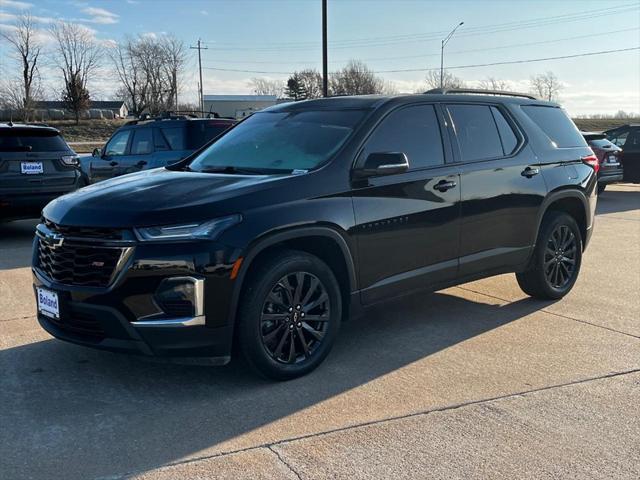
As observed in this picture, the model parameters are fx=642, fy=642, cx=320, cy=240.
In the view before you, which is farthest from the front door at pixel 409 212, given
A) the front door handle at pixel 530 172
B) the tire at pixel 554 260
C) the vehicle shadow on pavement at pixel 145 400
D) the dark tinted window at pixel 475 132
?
→ the tire at pixel 554 260

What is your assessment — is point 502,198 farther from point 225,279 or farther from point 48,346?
point 48,346

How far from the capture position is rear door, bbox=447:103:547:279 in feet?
16.9

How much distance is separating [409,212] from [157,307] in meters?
1.95

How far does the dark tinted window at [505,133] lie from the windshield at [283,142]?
150 centimetres

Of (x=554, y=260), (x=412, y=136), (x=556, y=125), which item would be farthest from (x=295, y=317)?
(x=556, y=125)

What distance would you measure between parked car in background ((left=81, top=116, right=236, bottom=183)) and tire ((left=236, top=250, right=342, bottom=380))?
598 centimetres

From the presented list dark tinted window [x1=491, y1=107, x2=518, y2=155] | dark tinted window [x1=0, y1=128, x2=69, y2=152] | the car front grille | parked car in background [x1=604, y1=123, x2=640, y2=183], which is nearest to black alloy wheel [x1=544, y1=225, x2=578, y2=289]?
dark tinted window [x1=491, y1=107, x2=518, y2=155]

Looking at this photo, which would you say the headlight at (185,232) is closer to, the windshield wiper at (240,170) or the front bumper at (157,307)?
the front bumper at (157,307)

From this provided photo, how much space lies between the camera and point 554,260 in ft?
19.9

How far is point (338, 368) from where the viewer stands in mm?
4395

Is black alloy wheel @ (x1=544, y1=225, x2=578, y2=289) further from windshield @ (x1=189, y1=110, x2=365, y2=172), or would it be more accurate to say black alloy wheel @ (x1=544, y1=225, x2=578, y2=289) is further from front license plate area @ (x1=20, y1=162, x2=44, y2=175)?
front license plate area @ (x1=20, y1=162, x2=44, y2=175)

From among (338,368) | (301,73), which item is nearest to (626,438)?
(338,368)

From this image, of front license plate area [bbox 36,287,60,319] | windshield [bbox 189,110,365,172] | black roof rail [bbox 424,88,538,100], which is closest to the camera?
front license plate area [bbox 36,287,60,319]

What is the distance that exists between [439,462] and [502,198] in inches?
111
